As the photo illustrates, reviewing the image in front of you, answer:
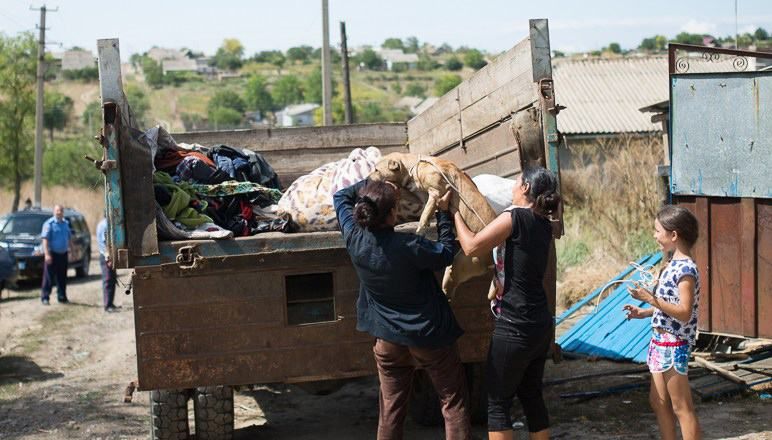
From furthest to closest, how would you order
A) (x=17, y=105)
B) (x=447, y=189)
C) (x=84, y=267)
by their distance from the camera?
1. (x=17, y=105)
2. (x=84, y=267)
3. (x=447, y=189)

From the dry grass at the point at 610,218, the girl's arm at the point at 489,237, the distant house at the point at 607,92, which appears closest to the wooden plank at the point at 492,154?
the girl's arm at the point at 489,237

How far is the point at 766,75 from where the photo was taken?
23.3ft

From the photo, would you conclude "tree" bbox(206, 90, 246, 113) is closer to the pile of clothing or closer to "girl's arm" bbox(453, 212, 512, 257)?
the pile of clothing

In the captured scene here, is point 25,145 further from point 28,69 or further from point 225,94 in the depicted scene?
point 225,94

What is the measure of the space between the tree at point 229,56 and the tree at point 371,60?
18085mm

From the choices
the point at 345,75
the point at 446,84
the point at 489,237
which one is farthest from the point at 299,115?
the point at 489,237

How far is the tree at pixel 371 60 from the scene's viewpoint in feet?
419

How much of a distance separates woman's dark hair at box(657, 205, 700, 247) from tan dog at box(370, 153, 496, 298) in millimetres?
973


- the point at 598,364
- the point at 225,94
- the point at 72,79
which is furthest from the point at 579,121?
the point at 72,79

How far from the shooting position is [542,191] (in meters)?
4.94

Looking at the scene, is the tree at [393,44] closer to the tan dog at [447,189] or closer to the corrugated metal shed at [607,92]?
the corrugated metal shed at [607,92]

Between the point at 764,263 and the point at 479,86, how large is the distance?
2.53 metres

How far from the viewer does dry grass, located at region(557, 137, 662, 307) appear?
13.1m

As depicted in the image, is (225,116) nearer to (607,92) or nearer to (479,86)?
(607,92)
